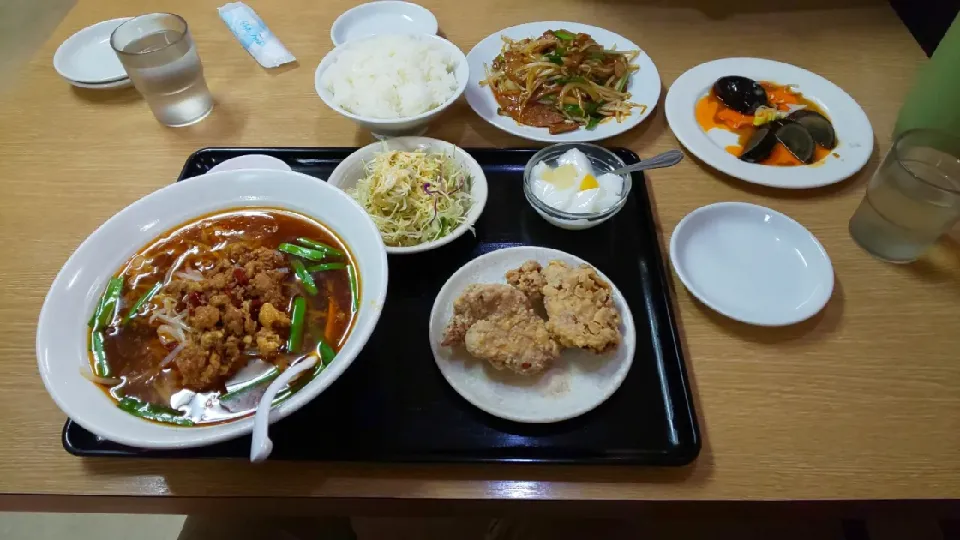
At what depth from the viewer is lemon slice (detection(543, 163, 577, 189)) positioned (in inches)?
65.8

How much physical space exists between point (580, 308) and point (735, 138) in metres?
0.99

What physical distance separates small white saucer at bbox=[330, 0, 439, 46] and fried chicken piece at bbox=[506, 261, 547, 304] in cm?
133

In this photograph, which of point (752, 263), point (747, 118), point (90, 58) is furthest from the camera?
point (90, 58)

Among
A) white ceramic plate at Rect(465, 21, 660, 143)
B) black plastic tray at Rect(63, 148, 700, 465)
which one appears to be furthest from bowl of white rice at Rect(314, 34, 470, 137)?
black plastic tray at Rect(63, 148, 700, 465)

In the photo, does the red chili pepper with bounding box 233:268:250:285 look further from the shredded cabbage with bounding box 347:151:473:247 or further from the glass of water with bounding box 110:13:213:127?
the glass of water with bounding box 110:13:213:127


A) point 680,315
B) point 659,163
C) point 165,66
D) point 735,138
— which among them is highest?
point 165,66

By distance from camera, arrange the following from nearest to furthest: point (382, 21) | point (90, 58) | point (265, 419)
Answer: point (265, 419) < point (90, 58) < point (382, 21)

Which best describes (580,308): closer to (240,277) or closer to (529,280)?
(529,280)

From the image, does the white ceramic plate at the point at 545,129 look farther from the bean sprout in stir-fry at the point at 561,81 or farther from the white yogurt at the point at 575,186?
the white yogurt at the point at 575,186

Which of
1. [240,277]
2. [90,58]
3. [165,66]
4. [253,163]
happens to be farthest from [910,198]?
[90,58]

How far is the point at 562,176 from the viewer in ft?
5.54

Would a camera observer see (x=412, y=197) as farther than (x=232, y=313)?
Yes

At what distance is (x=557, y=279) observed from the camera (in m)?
1.41

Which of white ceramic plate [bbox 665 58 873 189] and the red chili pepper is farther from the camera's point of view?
white ceramic plate [bbox 665 58 873 189]
